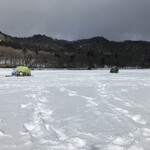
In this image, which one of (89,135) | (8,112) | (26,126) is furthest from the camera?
(8,112)

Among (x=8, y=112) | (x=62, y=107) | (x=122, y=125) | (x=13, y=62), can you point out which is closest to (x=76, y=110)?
(x=62, y=107)

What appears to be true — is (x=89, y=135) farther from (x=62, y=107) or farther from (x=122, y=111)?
(x=62, y=107)

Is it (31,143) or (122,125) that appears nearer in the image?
(31,143)

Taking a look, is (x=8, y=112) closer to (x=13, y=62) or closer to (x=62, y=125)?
(x=62, y=125)

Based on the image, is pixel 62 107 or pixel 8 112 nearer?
pixel 8 112

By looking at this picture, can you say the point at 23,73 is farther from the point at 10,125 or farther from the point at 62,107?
the point at 10,125

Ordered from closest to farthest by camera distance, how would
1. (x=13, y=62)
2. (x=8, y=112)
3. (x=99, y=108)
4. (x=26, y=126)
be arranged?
(x=26, y=126) → (x=8, y=112) → (x=99, y=108) → (x=13, y=62)

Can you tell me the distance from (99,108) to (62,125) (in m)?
3.85

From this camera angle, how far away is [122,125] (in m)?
9.44

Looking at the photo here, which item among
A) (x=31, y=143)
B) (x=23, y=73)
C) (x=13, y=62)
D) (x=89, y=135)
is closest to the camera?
(x=31, y=143)

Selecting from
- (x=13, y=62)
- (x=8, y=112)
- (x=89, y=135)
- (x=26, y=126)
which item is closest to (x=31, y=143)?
(x=89, y=135)

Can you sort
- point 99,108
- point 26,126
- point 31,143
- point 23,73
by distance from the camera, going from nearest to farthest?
point 31,143
point 26,126
point 99,108
point 23,73

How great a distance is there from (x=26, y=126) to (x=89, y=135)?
6.62ft

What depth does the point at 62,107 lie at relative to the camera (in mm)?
13375
